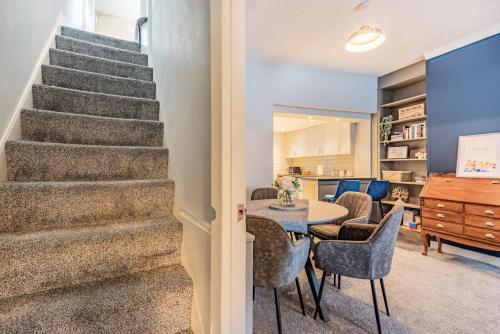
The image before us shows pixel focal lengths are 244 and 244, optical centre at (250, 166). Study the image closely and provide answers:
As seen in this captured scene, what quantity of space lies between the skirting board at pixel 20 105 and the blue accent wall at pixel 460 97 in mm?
4588

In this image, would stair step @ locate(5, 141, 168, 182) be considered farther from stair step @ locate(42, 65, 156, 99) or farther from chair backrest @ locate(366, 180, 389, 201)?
chair backrest @ locate(366, 180, 389, 201)

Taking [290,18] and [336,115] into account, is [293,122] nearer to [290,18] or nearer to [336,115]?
[336,115]

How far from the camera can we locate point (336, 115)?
4.61 metres

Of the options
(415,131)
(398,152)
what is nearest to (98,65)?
(415,131)

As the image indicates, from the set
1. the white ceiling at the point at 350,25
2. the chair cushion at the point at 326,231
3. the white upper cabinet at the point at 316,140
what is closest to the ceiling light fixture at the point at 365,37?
the white ceiling at the point at 350,25

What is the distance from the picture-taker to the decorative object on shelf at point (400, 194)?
4418mm

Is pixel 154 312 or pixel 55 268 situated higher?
pixel 55 268

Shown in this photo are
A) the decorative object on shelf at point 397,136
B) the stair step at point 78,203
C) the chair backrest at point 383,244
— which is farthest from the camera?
the decorative object on shelf at point 397,136

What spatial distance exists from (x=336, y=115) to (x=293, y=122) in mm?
2217

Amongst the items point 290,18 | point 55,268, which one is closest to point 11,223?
point 55,268

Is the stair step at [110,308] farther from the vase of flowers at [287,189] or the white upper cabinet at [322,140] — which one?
the white upper cabinet at [322,140]

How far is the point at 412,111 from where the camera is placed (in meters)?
4.34

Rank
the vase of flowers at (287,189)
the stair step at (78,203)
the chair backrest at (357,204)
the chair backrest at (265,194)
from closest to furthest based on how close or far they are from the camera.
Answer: the stair step at (78,203) → the vase of flowers at (287,189) → the chair backrest at (357,204) → the chair backrest at (265,194)

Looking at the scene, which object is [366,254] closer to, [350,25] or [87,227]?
[87,227]
